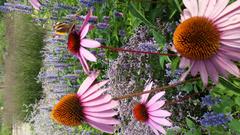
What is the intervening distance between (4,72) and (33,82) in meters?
0.86

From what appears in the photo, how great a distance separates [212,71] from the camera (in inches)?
34.9

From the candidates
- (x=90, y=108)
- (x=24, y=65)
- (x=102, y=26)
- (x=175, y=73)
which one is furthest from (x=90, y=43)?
(x=24, y=65)

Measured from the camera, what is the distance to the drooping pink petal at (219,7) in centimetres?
85

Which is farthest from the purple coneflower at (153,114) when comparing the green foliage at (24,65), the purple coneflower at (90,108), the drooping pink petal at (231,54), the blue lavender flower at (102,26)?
the green foliage at (24,65)

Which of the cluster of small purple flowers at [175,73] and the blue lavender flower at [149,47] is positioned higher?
the blue lavender flower at [149,47]

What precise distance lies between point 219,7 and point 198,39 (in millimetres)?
83

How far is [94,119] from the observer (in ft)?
3.11

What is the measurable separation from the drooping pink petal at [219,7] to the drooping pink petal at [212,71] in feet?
0.32

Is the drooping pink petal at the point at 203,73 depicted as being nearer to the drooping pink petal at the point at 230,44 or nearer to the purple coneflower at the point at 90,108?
the drooping pink petal at the point at 230,44

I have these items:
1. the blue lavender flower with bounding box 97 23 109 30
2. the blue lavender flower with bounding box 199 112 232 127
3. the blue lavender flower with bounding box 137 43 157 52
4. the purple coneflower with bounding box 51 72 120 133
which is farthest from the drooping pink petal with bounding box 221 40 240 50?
the blue lavender flower with bounding box 97 23 109 30

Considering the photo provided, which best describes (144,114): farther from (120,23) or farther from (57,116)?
(120,23)

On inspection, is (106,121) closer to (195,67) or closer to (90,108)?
(90,108)

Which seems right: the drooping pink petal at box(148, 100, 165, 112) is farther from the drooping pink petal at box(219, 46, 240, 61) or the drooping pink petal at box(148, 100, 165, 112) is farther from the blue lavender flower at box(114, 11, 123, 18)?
the blue lavender flower at box(114, 11, 123, 18)

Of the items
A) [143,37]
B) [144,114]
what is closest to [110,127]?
[144,114]
